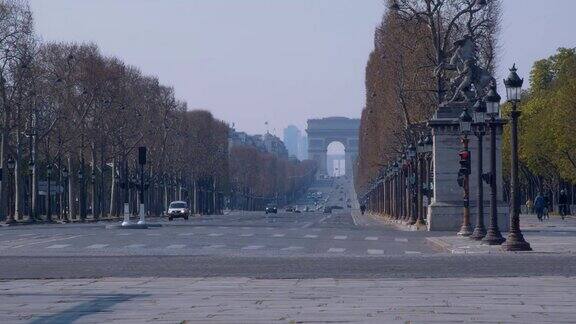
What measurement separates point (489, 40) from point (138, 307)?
5986 cm

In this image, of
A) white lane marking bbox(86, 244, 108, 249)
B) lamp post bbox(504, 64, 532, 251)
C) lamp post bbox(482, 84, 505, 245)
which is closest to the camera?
lamp post bbox(504, 64, 532, 251)

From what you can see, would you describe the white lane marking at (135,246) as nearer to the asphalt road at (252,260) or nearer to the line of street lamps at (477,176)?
the asphalt road at (252,260)

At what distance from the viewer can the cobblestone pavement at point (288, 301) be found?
55.0 feet

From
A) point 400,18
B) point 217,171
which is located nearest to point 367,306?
point 400,18

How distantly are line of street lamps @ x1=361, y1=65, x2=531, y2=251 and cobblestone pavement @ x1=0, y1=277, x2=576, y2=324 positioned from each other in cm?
1216

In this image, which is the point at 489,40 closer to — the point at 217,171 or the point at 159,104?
the point at 159,104

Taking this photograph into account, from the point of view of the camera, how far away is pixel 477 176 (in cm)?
5012

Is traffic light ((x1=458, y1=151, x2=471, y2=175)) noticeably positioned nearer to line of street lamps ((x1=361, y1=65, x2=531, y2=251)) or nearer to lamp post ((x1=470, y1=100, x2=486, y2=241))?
line of street lamps ((x1=361, y1=65, x2=531, y2=251))

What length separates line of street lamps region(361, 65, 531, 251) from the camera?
35.9 m

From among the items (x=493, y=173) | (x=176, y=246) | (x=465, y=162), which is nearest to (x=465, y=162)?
(x=465, y=162)

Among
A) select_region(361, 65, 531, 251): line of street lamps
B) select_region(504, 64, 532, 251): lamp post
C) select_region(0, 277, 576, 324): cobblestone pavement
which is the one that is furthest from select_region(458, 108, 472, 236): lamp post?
select_region(0, 277, 576, 324): cobblestone pavement

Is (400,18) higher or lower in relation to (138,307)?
higher

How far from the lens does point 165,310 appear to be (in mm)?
18000

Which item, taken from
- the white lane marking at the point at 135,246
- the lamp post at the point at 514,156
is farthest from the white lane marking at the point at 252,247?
the lamp post at the point at 514,156
